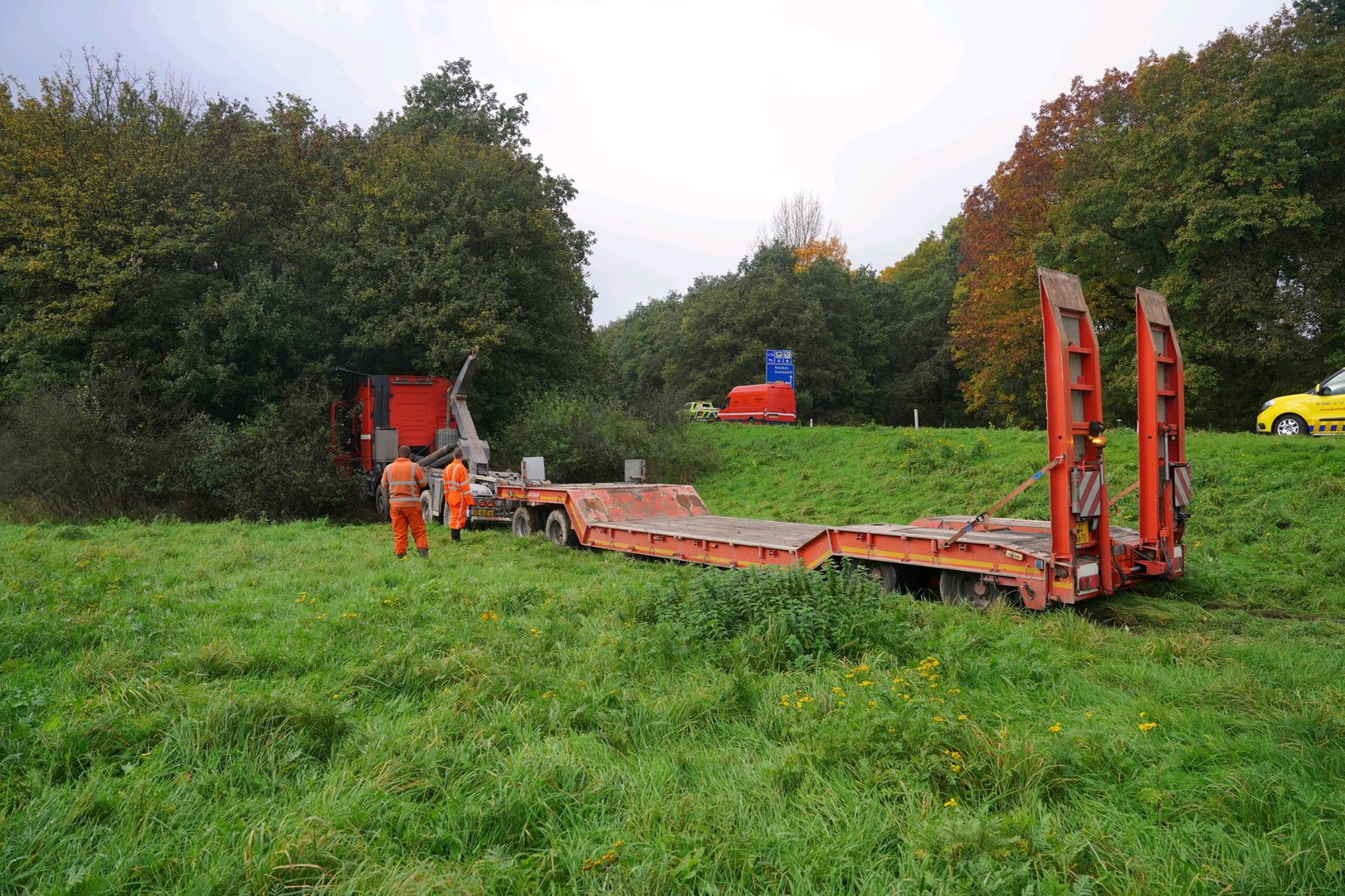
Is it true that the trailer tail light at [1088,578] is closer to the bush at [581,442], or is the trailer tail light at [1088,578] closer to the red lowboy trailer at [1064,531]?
the red lowboy trailer at [1064,531]

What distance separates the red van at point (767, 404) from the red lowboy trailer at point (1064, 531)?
23.2 metres

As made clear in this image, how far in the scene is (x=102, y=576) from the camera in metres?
7.57

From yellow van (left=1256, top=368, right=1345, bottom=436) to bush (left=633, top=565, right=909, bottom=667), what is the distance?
44.8ft

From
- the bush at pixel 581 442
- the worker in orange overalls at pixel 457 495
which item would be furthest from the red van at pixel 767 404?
the worker in orange overalls at pixel 457 495

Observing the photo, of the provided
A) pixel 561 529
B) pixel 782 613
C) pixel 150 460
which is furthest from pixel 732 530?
pixel 150 460

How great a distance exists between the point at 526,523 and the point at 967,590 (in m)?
8.02

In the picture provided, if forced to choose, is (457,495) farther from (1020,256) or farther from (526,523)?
(1020,256)

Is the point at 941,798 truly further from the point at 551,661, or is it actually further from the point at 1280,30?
the point at 1280,30

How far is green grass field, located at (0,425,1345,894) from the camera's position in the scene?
293 cm

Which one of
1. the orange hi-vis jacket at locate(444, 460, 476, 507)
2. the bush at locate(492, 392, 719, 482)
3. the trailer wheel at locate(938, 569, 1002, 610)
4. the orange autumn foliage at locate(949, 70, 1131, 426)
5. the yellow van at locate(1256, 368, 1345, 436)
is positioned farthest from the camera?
the orange autumn foliage at locate(949, 70, 1131, 426)

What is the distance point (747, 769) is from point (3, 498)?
19950 mm

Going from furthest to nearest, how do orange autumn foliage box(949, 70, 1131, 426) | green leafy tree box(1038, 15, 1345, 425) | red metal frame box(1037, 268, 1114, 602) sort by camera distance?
orange autumn foliage box(949, 70, 1131, 426) < green leafy tree box(1038, 15, 1345, 425) < red metal frame box(1037, 268, 1114, 602)

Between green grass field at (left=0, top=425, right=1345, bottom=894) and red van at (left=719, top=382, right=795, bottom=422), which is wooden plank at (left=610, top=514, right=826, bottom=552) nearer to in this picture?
green grass field at (left=0, top=425, right=1345, bottom=894)

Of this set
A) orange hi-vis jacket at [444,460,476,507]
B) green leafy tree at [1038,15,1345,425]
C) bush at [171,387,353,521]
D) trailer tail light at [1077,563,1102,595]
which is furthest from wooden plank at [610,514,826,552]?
green leafy tree at [1038,15,1345,425]
